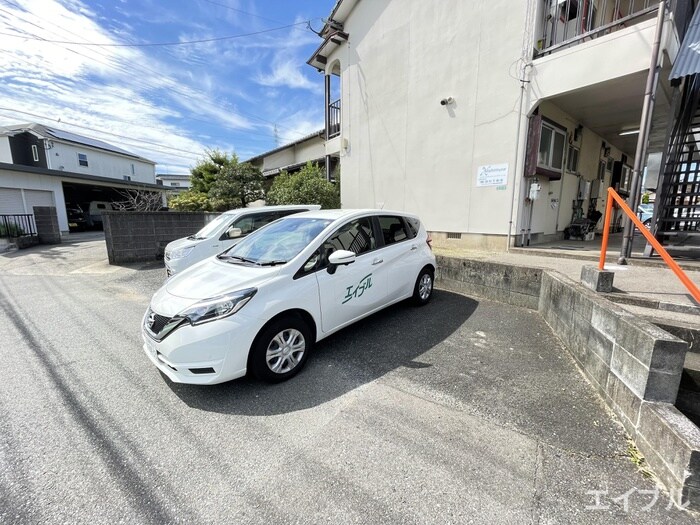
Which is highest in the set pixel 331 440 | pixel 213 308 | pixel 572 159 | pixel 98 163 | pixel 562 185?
pixel 98 163

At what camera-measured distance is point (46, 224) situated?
12148 millimetres

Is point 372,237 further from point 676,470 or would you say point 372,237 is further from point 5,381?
point 5,381

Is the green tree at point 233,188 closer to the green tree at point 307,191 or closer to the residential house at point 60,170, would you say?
the green tree at point 307,191

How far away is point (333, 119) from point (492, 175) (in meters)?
8.37

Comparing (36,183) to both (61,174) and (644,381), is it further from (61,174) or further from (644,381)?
(644,381)

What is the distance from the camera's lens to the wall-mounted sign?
23.7ft

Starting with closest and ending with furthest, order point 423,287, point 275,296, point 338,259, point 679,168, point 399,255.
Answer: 1. point 275,296
2. point 338,259
3. point 399,255
4. point 423,287
5. point 679,168

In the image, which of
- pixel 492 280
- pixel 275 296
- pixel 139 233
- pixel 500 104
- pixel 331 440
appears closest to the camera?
pixel 331 440

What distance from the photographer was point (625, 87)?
248 inches

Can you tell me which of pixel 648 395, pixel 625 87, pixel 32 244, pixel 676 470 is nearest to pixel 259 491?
pixel 676 470

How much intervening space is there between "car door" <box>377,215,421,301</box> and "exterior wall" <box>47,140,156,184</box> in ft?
88.7

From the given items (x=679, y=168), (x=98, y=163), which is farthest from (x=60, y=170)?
(x=679, y=168)

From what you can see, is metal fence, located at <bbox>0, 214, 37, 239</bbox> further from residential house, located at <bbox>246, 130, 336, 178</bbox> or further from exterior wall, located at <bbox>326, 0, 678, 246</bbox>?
exterior wall, located at <bbox>326, 0, 678, 246</bbox>

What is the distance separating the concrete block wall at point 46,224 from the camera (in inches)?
472
